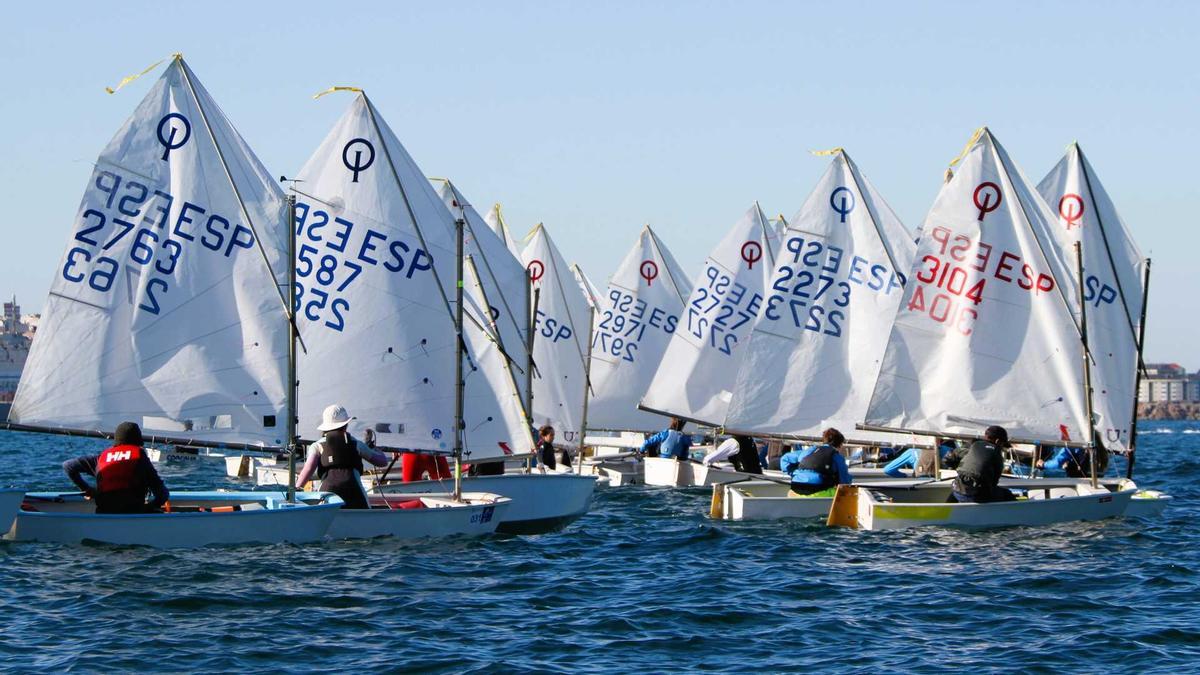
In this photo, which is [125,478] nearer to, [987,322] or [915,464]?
[987,322]

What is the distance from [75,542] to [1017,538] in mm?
12477

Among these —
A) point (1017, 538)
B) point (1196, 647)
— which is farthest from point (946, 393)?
point (1196, 647)

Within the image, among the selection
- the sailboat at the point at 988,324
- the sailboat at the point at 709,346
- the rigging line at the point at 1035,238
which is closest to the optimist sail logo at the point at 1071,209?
the sailboat at the point at 988,324

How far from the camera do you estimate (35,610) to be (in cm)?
1670

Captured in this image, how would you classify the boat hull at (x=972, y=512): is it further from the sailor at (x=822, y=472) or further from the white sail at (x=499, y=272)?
the white sail at (x=499, y=272)

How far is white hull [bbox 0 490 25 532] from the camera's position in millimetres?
19688

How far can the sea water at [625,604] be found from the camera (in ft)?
49.7

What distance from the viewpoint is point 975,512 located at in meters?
23.9

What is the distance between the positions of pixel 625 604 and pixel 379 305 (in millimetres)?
8286

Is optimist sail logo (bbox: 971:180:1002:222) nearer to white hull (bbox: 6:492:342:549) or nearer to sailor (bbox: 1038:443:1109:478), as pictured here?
sailor (bbox: 1038:443:1109:478)

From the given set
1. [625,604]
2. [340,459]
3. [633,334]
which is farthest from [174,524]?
[633,334]

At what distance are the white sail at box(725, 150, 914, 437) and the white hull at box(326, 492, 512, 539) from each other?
11117 mm

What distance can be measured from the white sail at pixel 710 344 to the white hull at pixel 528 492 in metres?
14.0

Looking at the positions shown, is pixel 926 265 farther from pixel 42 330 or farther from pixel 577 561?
pixel 42 330
